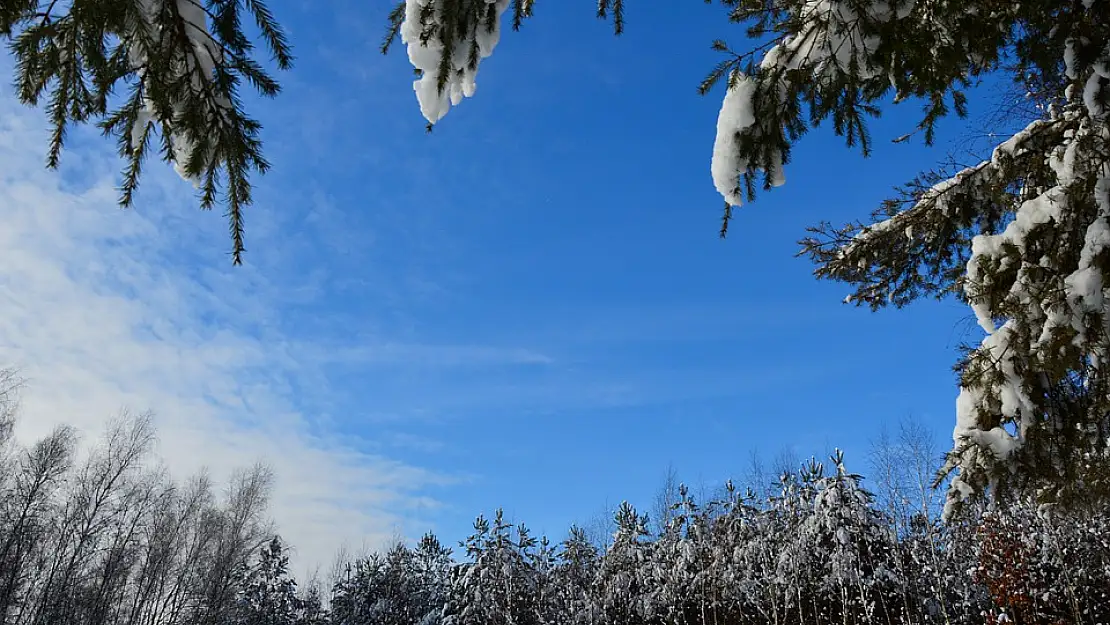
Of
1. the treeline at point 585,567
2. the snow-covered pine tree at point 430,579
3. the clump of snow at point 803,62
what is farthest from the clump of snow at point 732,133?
the snow-covered pine tree at point 430,579

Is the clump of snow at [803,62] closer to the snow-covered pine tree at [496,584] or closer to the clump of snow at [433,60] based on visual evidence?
the clump of snow at [433,60]

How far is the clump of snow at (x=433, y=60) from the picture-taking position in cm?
235

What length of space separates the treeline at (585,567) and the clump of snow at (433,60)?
13.3m

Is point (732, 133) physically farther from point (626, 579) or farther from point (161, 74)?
point (626, 579)

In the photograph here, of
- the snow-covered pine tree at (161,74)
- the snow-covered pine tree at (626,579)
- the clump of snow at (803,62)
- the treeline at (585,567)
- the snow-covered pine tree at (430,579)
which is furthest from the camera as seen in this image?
the snow-covered pine tree at (430,579)

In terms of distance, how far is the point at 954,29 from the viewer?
3.13 meters

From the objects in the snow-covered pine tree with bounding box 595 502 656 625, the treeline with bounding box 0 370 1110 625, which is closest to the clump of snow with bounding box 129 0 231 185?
the treeline with bounding box 0 370 1110 625

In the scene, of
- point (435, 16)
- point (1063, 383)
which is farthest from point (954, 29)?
point (435, 16)

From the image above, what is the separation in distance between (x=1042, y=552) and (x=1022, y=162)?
1594 cm

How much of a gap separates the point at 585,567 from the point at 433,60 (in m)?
26.3

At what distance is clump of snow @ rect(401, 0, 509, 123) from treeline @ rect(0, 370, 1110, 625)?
43.6 feet

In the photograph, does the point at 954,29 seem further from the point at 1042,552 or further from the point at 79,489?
the point at 79,489

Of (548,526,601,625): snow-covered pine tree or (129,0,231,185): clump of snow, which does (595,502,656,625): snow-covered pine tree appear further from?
(129,0,231,185): clump of snow

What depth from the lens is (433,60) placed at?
7.80 feet
